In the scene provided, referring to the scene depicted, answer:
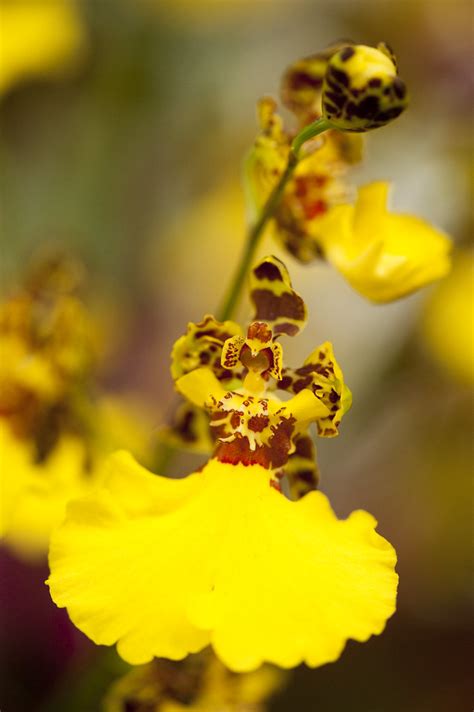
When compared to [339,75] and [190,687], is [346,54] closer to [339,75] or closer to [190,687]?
[339,75]

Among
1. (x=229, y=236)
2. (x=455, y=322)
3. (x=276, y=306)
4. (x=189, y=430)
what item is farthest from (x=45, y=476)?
(x=229, y=236)

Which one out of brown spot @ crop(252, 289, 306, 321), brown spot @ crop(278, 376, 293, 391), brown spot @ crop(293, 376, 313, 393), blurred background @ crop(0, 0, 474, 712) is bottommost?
blurred background @ crop(0, 0, 474, 712)

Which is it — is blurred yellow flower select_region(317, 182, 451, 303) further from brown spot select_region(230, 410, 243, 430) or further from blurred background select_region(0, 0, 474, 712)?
blurred background select_region(0, 0, 474, 712)

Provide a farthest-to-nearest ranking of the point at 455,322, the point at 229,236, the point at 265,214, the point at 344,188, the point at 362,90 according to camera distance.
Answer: the point at 229,236
the point at 455,322
the point at 344,188
the point at 265,214
the point at 362,90

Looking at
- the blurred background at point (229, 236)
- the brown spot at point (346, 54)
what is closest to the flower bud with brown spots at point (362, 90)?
the brown spot at point (346, 54)

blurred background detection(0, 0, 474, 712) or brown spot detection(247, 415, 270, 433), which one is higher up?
brown spot detection(247, 415, 270, 433)

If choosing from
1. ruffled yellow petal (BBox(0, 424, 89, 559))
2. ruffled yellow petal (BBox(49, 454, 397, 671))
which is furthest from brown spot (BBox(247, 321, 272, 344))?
ruffled yellow petal (BBox(0, 424, 89, 559))
